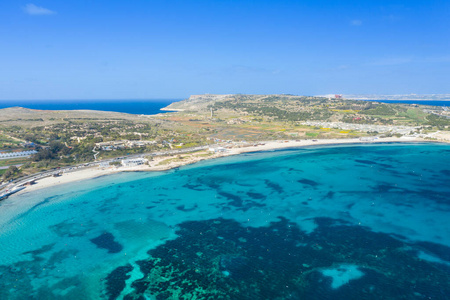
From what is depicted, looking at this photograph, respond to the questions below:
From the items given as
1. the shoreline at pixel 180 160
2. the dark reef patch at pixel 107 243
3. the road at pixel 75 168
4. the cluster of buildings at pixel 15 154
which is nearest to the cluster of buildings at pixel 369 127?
the shoreline at pixel 180 160

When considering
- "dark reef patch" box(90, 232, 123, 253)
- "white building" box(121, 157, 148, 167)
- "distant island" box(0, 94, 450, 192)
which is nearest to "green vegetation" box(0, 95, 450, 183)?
"distant island" box(0, 94, 450, 192)

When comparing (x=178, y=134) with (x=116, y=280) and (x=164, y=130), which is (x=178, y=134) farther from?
(x=116, y=280)

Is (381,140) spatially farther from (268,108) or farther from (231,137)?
(268,108)

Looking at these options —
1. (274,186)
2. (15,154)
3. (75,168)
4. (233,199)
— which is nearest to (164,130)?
(75,168)

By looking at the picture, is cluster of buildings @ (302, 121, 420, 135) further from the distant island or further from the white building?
the white building

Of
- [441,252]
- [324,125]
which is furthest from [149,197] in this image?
[324,125]
